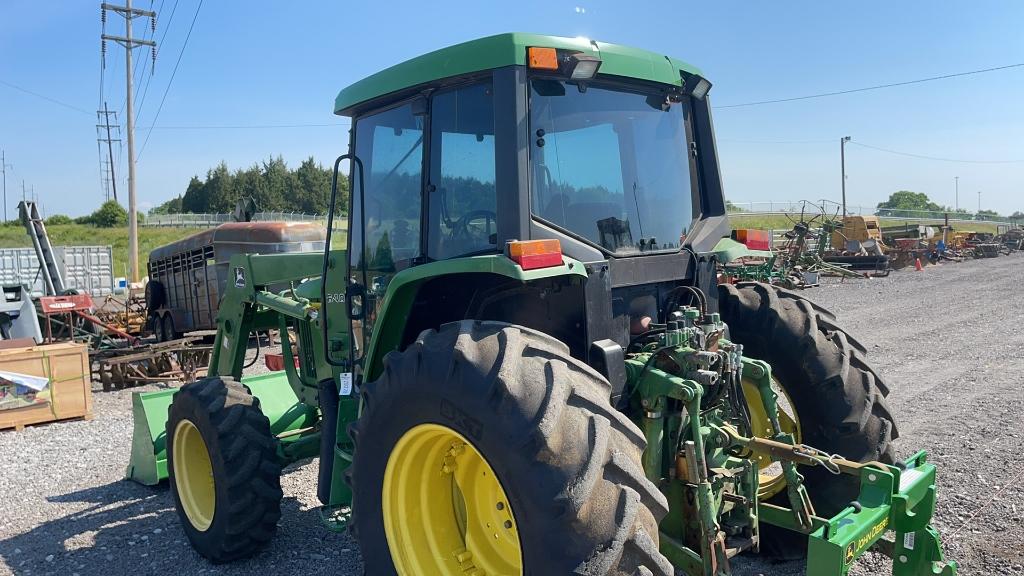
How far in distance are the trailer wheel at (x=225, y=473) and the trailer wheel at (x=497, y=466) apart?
53.3 inches

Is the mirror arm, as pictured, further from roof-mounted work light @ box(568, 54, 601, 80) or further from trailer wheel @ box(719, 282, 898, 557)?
trailer wheel @ box(719, 282, 898, 557)

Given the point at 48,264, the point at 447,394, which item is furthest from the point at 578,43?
the point at 48,264

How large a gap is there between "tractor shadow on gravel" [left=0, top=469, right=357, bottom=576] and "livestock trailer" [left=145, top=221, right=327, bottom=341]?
6.92 meters

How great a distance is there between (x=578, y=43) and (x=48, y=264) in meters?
15.7

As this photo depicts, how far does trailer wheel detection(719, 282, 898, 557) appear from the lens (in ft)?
13.0

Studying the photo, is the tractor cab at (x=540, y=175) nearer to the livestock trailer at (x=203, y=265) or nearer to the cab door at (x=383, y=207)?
the cab door at (x=383, y=207)

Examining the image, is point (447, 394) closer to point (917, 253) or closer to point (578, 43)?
point (578, 43)

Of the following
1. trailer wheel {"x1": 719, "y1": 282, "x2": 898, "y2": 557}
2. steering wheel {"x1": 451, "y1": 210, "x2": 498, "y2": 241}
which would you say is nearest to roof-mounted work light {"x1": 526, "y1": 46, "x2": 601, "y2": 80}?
steering wheel {"x1": 451, "y1": 210, "x2": 498, "y2": 241}

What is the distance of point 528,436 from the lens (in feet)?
8.49

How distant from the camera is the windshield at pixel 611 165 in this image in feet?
11.2

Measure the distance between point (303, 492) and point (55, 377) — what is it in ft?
14.0

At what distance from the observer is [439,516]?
11.0 feet

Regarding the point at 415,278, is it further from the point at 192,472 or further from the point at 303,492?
the point at 303,492

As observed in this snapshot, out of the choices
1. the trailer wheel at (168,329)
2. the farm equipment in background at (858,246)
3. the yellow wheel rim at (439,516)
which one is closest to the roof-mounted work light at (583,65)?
the yellow wheel rim at (439,516)
